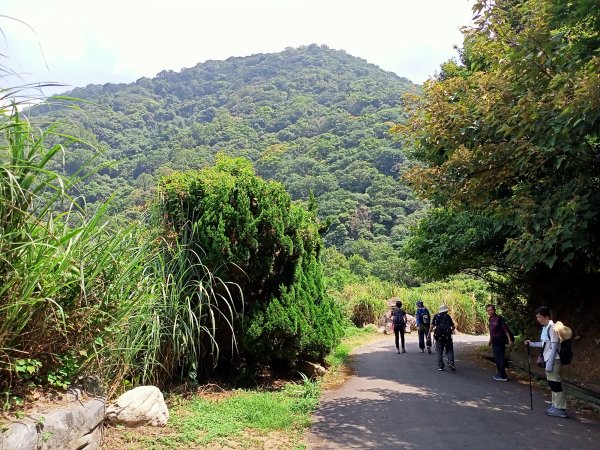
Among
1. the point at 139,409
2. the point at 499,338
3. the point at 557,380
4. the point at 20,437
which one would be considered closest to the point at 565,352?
the point at 557,380

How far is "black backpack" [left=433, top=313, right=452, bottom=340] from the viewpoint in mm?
10344

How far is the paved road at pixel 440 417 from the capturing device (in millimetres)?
5289

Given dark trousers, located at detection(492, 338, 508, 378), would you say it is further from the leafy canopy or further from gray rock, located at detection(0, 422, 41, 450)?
gray rock, located at detection(0, 422, 41, 450)

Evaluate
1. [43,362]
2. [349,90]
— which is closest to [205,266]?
[43,362]

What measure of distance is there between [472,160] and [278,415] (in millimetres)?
4643

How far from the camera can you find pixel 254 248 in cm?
747

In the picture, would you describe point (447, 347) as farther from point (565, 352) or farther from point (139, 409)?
point (139, 409)

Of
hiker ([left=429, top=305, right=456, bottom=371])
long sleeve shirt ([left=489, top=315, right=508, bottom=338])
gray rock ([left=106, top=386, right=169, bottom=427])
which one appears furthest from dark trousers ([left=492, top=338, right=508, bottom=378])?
gray rock ([left=106, top=386, right=169, bottom=427])

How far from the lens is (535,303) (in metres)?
11.4

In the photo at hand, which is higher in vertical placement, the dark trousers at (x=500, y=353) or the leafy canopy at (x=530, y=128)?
the leafy canopy at (x=530, y=128)

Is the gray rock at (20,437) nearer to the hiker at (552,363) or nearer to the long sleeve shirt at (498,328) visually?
the hiker at (552,363)

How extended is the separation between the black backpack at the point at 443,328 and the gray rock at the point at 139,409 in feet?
22.8

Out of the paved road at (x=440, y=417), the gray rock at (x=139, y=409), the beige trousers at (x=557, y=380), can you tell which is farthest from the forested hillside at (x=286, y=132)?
the beige trousers at (x=557, y=380)

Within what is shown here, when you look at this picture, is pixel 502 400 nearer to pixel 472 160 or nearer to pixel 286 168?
pixel 472 160
